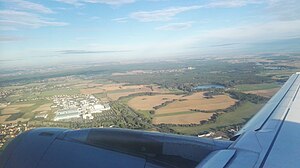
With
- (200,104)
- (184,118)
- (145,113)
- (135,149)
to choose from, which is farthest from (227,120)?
(135,149)

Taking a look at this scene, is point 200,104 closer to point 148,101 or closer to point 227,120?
point 148,101

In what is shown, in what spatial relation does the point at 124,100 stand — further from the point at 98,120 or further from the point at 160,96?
the point at 98,120

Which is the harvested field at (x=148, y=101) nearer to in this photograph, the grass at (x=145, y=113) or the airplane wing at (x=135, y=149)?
the grass at (x=145, y=113)

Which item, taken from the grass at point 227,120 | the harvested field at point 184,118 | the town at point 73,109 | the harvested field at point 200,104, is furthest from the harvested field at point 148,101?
the grass at point 227,120

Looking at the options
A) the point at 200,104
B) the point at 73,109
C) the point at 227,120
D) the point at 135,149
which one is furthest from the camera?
the point at 200,104

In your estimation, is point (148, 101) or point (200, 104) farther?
point (148, 101)

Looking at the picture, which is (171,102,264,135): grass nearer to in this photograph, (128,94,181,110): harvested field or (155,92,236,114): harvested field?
(155,92,236,114): harvested field
